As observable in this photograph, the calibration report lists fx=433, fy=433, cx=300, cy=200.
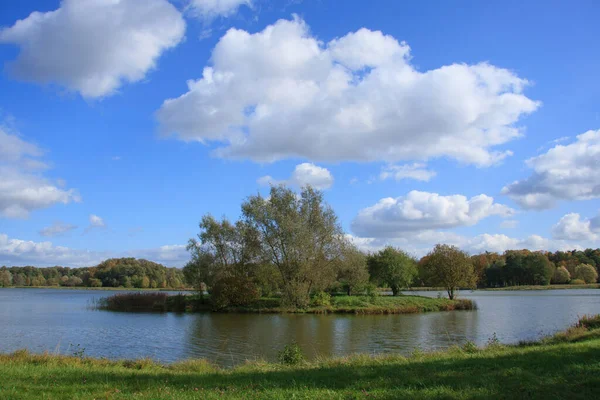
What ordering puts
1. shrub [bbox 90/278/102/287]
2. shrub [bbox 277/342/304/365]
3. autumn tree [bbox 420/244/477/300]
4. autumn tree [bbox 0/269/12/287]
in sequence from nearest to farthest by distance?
shrub [bbox 277/342/304/365] → autumn tree [bbox 420/244/477/300] → shrub [bbox 90/278/102/287] → autumn tree [bbox 0/269/12/287]

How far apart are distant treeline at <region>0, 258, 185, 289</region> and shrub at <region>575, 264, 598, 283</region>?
102 metres

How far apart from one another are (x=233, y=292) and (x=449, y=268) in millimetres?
26489

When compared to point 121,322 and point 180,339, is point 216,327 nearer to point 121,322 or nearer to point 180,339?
point 180,339

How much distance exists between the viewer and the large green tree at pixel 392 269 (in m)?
56.3

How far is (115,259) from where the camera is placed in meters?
149

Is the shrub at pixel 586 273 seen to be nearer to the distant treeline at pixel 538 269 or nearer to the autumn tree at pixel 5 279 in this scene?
the distant treeline at pixel 538 269

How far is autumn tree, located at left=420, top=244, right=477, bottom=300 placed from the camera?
176 ft

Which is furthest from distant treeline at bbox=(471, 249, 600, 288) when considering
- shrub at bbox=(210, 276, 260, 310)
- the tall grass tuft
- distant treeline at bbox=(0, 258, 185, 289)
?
distant treeline at bbox=(0, 258, 185, 289)

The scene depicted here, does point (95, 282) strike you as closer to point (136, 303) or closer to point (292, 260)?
point (136, 303)

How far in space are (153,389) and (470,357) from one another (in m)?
8.80

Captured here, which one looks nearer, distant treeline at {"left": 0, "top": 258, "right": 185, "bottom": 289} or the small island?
the small island

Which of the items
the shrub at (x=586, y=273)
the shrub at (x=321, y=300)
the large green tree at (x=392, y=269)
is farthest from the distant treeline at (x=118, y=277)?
the shrub at (x=586, y=273)

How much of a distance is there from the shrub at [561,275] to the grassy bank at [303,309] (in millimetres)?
74963

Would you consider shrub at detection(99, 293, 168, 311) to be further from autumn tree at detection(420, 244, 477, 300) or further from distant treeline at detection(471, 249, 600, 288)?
distant treeline at detection(471, 249, 600, 288)
